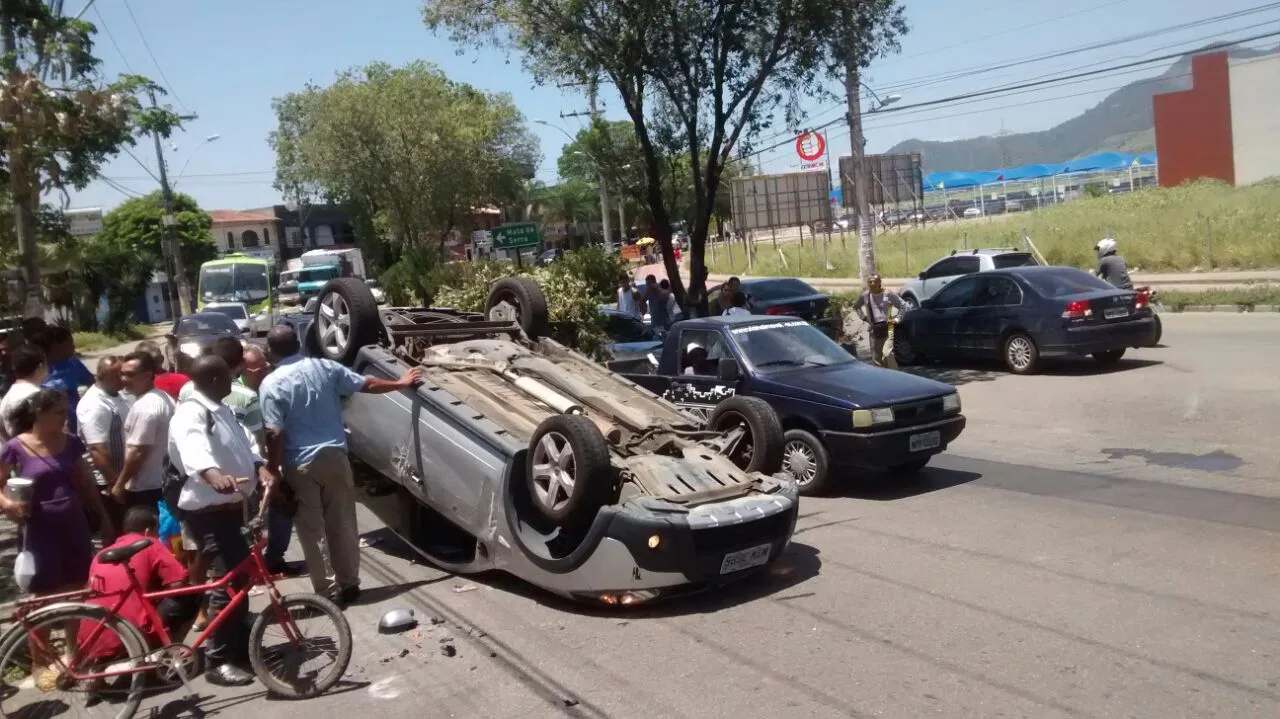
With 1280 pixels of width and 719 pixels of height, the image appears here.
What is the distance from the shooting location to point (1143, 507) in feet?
28.5

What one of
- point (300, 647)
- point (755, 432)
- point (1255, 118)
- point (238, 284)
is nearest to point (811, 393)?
point (755, 432)

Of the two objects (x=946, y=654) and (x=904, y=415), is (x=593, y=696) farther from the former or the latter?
(x=904, y=415)

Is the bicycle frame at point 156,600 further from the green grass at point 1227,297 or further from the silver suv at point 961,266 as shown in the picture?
the green grass at point 1227,297

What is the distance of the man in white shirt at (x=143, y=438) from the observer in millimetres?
6930

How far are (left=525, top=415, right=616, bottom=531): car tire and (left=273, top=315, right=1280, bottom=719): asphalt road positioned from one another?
2.20ft

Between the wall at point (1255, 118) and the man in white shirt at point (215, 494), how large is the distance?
214ft

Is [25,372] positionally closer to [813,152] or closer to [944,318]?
[944,318]

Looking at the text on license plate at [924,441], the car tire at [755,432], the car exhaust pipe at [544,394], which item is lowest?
the text on license plate at [924,441]

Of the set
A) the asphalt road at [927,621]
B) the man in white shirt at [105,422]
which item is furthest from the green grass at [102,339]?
the asphalt road at [927,621]

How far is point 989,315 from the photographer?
16375 millimetres

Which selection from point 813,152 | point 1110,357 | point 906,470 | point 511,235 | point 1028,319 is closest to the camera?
point 906,470

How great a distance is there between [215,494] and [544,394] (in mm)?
2807

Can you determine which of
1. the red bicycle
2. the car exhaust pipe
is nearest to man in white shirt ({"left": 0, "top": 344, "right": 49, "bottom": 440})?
the red bicycle

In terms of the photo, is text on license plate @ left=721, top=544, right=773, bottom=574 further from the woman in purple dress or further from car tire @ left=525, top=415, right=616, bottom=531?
the woman in purple dress
